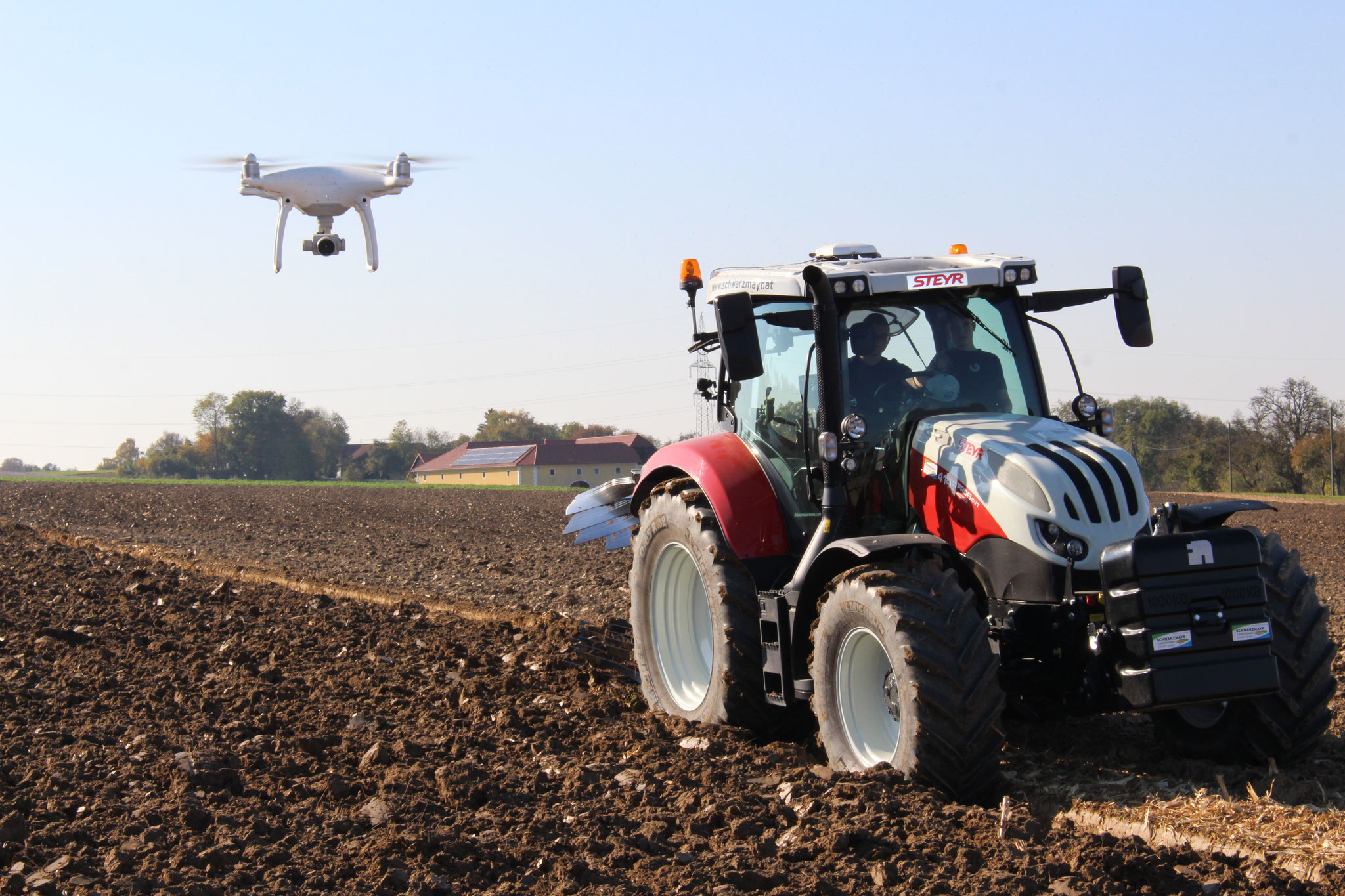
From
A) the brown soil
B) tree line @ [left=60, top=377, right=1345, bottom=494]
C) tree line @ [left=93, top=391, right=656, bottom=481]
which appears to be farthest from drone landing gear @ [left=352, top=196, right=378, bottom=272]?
tree line @ [left=93, top=391, right=656, bottom=481]

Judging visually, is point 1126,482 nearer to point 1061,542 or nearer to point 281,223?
point 1061,542

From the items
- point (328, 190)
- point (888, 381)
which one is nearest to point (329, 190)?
point (328, 190)

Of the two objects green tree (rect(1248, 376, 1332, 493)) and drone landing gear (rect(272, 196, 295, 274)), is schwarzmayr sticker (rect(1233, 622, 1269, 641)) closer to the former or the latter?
drone landing gear (rect(272, 196, 295, 274))

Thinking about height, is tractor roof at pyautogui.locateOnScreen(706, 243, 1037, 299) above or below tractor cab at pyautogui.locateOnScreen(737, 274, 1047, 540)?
above

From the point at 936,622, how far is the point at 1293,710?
174 centimetres

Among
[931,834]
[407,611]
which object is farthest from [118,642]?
[931,834]

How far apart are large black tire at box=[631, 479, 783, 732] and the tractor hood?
1.07 meters

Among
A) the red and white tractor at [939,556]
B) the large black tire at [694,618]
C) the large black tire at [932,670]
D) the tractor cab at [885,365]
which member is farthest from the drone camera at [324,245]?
the large black tire at [932,670]

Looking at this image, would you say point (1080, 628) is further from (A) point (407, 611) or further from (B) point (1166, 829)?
(A) point (407, 611)

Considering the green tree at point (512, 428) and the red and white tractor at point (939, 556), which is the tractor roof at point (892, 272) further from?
the green tree at point (512, 428)

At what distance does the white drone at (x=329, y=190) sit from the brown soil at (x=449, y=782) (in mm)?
3878

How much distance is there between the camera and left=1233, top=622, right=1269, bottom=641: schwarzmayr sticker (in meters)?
4.65

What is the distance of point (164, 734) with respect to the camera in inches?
244

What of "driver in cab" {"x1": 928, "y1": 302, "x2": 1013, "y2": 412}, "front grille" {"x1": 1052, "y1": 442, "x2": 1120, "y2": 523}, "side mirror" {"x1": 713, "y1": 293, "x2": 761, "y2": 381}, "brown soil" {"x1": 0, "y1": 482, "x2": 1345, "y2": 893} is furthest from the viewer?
"driver in cab" {"x1": 928, "y1": 302, "x2": 1013, "y2": 412}
